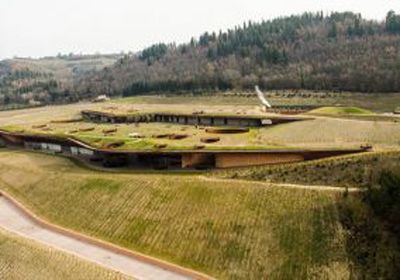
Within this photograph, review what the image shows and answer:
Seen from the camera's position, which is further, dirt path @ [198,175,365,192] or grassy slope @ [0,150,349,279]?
dirt path @ [198,175,365,192]

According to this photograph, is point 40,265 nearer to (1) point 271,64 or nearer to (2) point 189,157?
(2) point 189,157

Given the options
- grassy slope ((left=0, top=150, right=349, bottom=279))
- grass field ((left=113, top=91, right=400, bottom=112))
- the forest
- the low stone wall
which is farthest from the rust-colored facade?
the forest

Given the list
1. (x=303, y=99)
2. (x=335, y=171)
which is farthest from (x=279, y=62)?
(x=335, y=171)

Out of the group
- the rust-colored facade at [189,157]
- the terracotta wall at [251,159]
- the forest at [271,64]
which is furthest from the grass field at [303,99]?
the terracotta wall at [251,159]

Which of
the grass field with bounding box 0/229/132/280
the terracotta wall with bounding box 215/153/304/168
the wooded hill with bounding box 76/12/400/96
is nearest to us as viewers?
the grass field with bounding box 0/229/132/280

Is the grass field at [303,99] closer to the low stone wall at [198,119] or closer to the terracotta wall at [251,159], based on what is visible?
the low stone wall at [198,119]

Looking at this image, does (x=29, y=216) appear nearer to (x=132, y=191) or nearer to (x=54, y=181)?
(x=54, y=181)

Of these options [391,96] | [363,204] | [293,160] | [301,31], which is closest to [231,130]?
[293,160]

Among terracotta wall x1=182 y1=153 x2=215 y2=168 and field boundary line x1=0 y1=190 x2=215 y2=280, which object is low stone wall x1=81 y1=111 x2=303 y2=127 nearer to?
terracotta wall x1=182 y1=153 x2=215 y2=168
